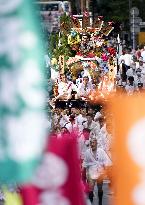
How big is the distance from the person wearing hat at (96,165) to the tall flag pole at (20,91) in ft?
25.6

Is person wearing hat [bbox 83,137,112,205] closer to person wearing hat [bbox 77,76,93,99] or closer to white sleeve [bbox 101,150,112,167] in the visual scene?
white sleeve [bbox 101,150,112,167]

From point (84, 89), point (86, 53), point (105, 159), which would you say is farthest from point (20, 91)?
point (86, 53)

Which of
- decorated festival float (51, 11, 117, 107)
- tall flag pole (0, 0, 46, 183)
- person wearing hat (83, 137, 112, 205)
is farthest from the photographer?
decorated festival float (51, 11, 117, 107)

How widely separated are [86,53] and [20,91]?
2352cm

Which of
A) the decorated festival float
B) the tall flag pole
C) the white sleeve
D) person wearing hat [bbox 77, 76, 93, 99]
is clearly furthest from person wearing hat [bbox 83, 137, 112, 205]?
person wearing hat [bbox 77, 76, 93, 99]

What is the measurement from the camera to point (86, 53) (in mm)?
27500

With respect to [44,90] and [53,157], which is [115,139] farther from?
[44,90]

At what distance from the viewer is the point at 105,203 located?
40.2 feet

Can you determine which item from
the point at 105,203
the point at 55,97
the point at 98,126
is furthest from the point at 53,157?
the point at 55,97

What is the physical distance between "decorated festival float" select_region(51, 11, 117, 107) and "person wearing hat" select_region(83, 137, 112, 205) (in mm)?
12461

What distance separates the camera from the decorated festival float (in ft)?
84.5

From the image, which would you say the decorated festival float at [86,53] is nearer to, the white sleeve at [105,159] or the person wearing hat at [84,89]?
the person wearing hat at [84,89]

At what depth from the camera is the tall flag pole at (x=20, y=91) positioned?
157 inches

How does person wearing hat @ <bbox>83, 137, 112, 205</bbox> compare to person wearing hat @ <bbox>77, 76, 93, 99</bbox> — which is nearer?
person wearing hat @ <bbox>83, 137, 112, 205</bbox>
